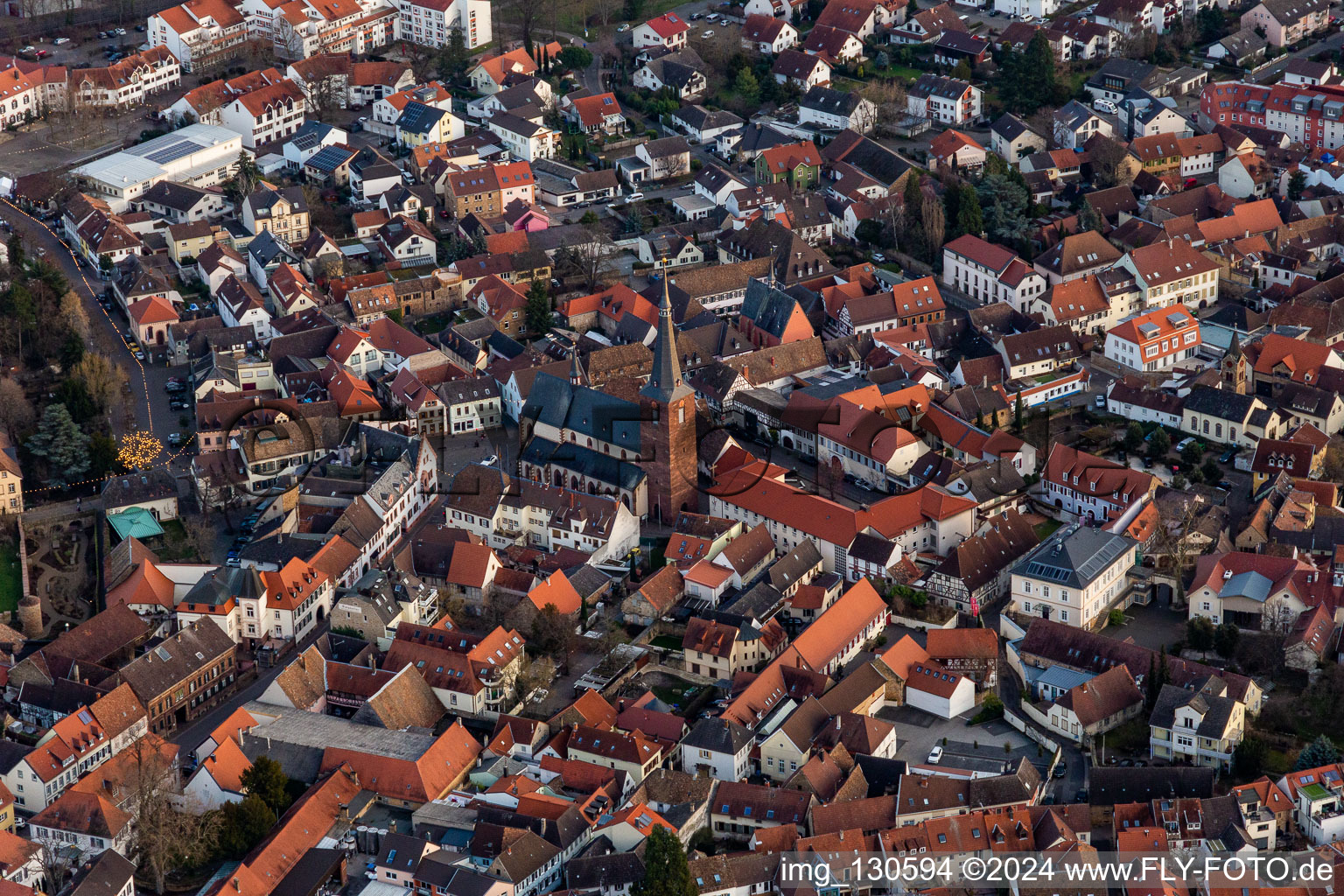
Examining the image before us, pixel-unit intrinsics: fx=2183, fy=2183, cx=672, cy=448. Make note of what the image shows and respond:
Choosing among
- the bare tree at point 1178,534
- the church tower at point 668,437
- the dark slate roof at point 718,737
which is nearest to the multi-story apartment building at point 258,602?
the church tower at point 668,437

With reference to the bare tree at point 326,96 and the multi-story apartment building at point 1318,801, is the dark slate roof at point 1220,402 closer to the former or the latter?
the multi-story apartment building at point 1318,801

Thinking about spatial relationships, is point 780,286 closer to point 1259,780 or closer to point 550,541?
point 550,541

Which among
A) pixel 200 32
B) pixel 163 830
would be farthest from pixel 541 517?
pixel 200 32

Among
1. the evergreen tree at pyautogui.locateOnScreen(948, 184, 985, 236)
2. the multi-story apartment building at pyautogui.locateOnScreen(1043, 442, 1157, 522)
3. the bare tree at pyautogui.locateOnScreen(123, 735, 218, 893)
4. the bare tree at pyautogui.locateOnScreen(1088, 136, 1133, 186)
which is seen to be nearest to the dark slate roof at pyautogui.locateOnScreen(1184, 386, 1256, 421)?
the multi-story apartment building at pyautogui.locateOnScreen(1043, 442, 1157, 522)

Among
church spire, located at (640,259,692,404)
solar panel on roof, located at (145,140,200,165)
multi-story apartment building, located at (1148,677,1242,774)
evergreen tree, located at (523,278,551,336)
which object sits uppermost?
church spire, located at (640,259,692,404)

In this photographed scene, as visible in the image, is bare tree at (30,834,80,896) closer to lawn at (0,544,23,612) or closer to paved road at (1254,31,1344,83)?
lawn at (0,544,23,612)
